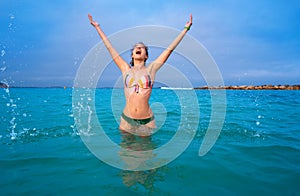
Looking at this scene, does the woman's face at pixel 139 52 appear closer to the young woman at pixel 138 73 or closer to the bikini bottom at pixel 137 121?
the young woman at pixel 138 73

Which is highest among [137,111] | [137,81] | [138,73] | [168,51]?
[168,51]

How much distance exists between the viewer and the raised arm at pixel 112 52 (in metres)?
5.48

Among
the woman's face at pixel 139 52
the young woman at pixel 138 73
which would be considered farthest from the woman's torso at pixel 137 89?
the woman's face at pixel 139 52

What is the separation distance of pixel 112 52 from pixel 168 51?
139cm

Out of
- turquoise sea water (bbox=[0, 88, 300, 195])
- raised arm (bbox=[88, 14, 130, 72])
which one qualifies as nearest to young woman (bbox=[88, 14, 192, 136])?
raised arm (bbox=[88, 14, 130, 72])

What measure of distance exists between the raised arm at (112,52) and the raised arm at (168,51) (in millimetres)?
718

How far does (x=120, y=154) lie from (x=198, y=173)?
72.0 inches

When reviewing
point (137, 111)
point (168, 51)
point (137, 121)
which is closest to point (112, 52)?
point (168, 51)

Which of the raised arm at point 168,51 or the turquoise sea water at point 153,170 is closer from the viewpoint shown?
the turquoise sea water at point 153,170

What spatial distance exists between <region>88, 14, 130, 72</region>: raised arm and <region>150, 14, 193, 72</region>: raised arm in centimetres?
72

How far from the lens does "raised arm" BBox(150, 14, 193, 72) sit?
5.39 m

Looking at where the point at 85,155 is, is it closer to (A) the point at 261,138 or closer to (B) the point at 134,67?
(B) the point at 134,67

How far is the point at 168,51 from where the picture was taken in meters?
5.45

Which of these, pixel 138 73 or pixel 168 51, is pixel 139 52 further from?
pixel 168 51
